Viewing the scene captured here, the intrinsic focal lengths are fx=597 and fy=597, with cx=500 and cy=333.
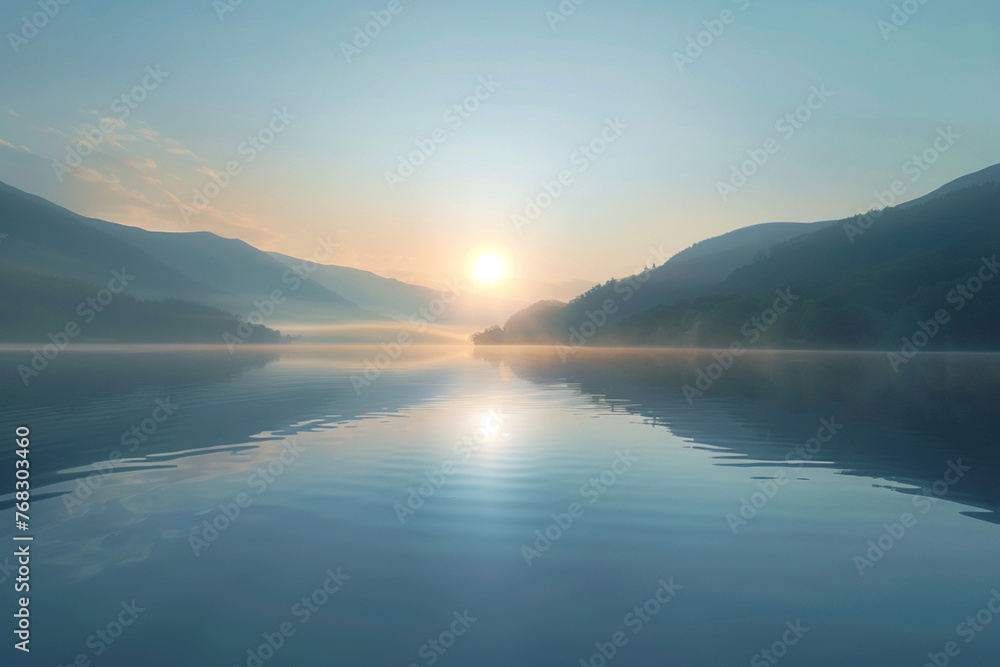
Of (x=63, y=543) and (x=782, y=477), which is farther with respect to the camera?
(x=782, y=477)

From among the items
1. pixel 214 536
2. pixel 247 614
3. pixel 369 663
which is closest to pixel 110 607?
pixel 247 614

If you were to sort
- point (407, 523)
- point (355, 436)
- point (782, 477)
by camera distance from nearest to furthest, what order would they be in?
point (407, 523) < point (782, 477) < point (355, 436)

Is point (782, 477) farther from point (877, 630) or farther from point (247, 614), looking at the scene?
point (247, 614)

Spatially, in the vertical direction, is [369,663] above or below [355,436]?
below

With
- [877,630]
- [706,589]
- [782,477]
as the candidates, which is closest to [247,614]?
[706,589]

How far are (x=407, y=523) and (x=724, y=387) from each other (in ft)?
126

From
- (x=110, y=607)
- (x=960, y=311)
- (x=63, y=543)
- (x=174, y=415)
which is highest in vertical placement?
(x=174, y=415)

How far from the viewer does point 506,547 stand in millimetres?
10953

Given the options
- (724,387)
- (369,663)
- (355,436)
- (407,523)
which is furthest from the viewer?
(724,387)

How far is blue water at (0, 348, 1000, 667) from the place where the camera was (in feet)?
25.1

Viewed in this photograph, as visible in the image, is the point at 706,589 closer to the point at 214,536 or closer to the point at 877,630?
the point at 877,630

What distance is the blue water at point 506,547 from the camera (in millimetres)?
7660

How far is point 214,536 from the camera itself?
11.5 m

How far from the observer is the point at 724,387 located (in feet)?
150
